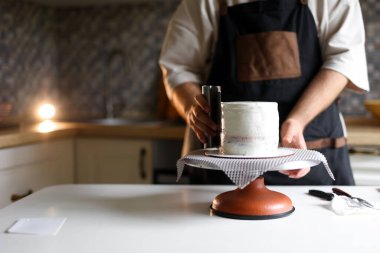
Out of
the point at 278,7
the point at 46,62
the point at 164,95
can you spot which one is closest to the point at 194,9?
the point at 278,7

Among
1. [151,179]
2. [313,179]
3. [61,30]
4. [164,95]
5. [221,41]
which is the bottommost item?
[151,179]

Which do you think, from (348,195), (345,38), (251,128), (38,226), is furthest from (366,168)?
(38,226)

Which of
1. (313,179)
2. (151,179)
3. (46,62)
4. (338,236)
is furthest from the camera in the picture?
(46,62)

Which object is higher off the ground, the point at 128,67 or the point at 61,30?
the point at 61,30

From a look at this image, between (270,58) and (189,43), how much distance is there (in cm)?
21

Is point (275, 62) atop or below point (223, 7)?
below

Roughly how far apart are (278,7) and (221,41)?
163 millimetres

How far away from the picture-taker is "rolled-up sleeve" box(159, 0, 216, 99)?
1.29 m

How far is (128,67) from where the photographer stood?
267 centimetres

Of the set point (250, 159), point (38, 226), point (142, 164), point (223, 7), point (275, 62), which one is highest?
point (223, 7)

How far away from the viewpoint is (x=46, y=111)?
2.63 meters

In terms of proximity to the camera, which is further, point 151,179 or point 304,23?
point 151,179

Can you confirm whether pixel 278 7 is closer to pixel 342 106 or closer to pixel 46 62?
pixel 342 106

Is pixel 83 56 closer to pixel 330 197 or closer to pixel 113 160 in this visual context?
pixel 113 160
